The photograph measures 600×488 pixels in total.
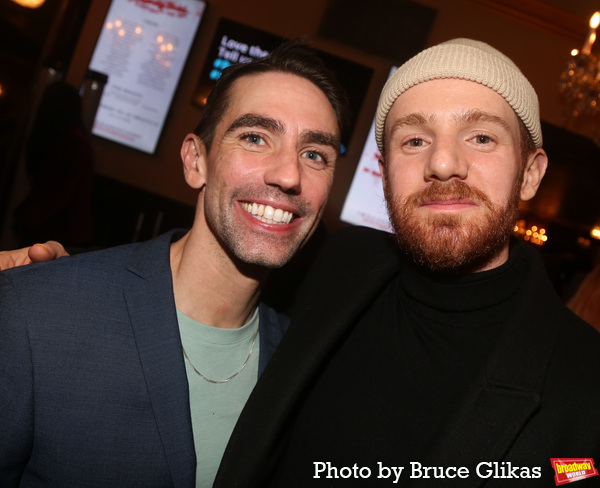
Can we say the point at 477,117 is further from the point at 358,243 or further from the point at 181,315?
the point at 181,315

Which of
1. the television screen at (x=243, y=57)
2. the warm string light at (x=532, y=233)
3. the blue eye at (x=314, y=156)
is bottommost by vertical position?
the blue eye at (x=314, y=156)

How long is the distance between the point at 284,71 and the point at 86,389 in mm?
1289

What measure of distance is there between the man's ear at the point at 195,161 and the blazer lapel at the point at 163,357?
413 mm

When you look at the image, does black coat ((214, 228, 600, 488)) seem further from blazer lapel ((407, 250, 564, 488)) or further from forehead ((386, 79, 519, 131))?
forehead ((386, 79, 519, 131))

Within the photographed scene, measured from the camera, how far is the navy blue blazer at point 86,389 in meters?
1.15

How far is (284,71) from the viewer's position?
1.66 metres

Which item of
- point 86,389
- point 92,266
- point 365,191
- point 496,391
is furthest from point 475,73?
point 365,191

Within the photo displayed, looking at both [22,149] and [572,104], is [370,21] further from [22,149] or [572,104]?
[22,149]

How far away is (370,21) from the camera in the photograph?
397 centimetres

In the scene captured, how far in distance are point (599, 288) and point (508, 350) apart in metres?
1.31

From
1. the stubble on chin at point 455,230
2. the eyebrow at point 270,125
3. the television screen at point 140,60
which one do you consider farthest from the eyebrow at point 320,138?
the television screen at point 140,60

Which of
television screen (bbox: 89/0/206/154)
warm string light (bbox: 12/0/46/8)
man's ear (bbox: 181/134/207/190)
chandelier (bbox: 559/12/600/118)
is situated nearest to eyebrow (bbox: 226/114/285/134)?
man's ear (bbox: 181/134/207/190)

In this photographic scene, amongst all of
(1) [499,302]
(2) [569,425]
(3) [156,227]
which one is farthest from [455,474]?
(3) [156,227]

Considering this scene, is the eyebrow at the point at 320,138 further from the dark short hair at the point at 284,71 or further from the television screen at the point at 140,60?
the television screen at the point at 140,60
